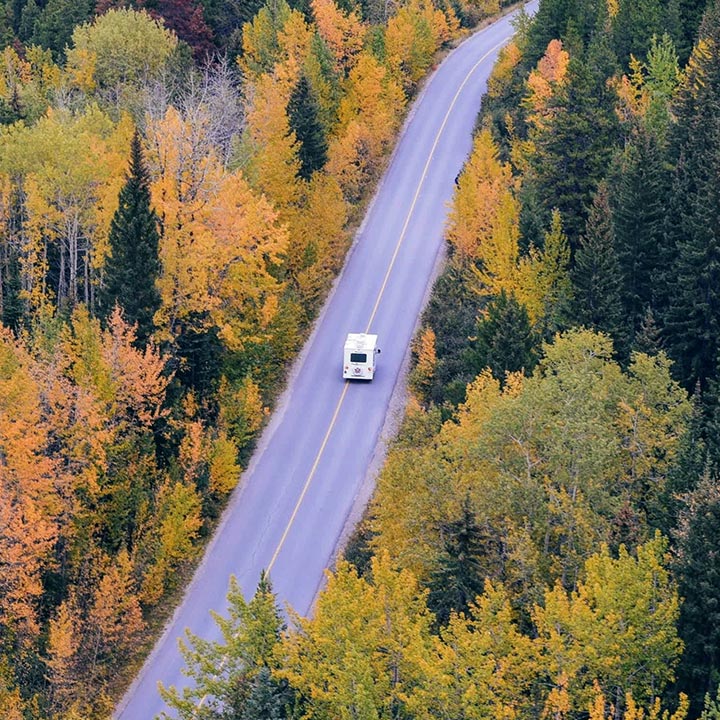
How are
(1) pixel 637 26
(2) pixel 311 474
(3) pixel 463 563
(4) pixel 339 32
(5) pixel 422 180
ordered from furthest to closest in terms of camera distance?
(4) pixel 339 32 < (5) pixel 422 180 < (1) pixel 637 26 < (2) pixel 311 474 < (3) pixel 463 563

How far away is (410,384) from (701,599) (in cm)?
3288

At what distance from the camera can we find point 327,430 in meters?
63.7

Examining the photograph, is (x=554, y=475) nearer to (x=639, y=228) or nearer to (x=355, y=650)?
(x=355, y=650)

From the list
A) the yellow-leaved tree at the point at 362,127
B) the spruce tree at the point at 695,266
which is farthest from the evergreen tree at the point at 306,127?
the spruce tree at the point at 695,266

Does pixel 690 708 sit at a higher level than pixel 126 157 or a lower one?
lower

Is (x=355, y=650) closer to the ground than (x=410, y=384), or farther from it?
farther from it

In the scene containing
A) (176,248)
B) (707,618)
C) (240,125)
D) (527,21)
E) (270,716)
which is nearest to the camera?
(707,618)

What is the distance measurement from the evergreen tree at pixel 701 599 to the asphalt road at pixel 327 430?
72.8 ft

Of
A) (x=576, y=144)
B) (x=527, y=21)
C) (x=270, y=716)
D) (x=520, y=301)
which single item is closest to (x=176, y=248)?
(x=520, y=301)

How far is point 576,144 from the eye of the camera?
66375 mm

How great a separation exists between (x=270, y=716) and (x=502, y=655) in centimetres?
723

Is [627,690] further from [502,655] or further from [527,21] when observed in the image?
[527,21]

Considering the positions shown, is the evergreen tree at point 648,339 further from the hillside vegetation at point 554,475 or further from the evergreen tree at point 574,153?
the evergreen tree at point 574,153

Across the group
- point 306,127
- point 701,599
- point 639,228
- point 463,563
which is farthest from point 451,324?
point 701,599
